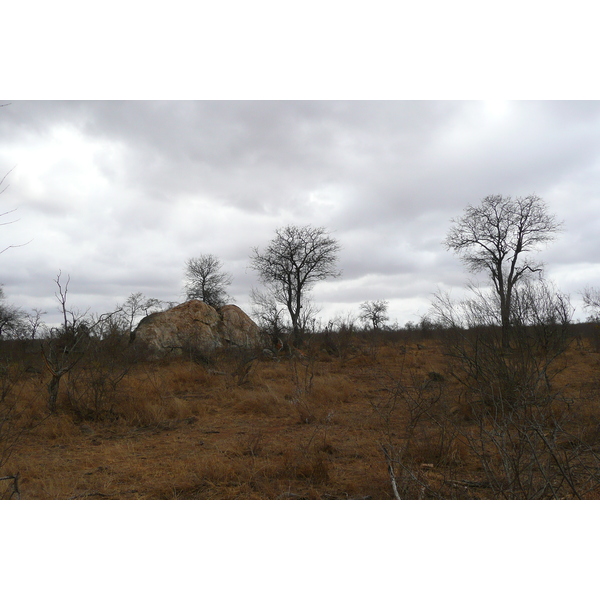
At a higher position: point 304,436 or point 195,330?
point 195,330

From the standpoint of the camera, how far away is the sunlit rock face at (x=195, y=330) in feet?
A: 52.0

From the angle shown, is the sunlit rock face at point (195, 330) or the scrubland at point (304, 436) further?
the sunlit rock face at point (195, 330)

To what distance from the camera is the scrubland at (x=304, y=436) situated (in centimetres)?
343

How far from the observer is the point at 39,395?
7891mm

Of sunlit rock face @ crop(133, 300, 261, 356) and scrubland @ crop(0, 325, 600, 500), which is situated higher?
sunlit rock face @ crop(133, 300, 261, 356)

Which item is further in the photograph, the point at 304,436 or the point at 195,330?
the point at 195,330

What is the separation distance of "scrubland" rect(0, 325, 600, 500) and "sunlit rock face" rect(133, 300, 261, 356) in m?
4.90

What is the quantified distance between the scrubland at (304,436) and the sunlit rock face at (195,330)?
4895 mm

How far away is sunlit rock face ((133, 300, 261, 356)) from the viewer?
52.0 feet

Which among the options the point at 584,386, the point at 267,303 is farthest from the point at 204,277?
the point at 584,386

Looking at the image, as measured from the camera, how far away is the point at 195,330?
55.9 feet

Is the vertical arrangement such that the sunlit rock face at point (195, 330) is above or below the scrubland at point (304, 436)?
above

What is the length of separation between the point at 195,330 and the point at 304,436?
477 inches

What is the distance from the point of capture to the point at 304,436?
229 inches
